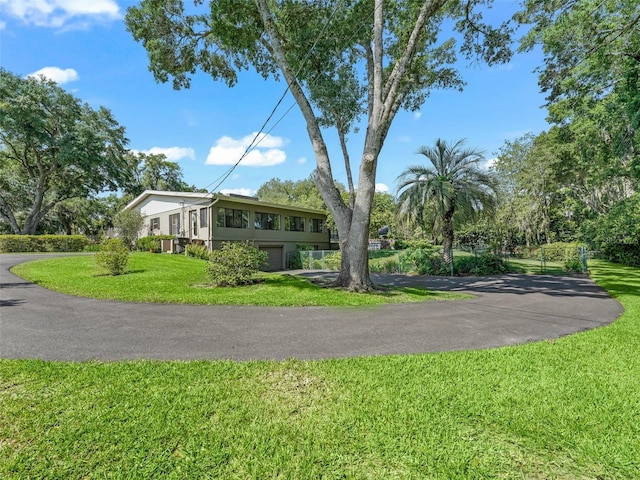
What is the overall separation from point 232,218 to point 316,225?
30.4 ft

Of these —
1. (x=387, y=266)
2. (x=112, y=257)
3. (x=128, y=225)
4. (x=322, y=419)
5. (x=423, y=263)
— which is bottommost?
(x=322, y=419)

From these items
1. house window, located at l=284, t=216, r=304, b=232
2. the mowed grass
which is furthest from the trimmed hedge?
house window, located at l=284, t=216, r=304, b=232

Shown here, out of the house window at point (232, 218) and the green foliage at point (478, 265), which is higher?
the house window at point (232, 218)

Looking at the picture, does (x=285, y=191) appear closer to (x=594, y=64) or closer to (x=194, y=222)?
(x=194, y=222)

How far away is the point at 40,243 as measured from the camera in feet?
73.3

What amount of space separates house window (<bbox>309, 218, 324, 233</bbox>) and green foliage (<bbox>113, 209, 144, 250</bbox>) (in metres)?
13.3

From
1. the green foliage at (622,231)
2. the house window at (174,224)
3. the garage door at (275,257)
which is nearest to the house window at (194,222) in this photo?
the house window at (174,224)

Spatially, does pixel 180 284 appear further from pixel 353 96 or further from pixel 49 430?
pixel 353 96

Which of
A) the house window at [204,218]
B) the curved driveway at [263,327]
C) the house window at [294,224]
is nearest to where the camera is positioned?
the curved driveway at [263,327]

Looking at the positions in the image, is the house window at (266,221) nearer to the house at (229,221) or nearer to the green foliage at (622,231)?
the house at (229,221)

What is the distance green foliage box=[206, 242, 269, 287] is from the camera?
396 inches

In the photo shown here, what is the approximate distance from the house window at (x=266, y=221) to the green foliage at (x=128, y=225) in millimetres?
8621

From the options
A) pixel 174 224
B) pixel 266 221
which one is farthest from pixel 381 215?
pixel 174 224

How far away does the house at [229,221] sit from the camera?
19391 millimetres
